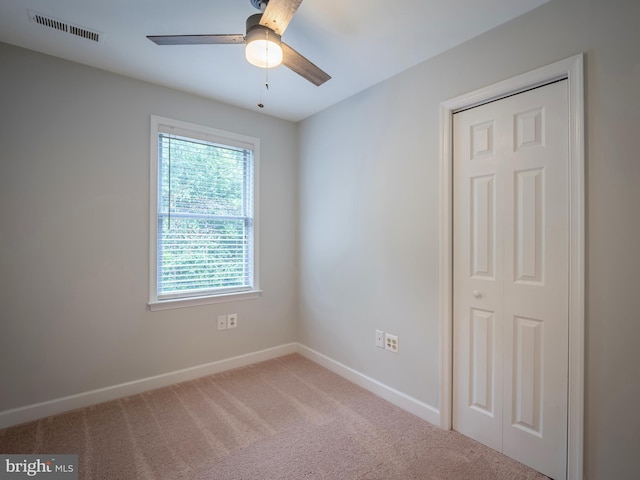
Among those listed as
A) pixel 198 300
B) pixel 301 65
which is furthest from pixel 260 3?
pixel 198 300

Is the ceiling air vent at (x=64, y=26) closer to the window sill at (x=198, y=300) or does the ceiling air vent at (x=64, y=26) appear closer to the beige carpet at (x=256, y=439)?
the window sill at (x=198, y=300)

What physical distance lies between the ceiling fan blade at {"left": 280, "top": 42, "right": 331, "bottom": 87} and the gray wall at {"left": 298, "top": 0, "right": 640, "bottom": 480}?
0.81 metres

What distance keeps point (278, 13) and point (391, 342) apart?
2261 millimetres

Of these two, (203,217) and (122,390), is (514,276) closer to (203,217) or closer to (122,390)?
(203,217)

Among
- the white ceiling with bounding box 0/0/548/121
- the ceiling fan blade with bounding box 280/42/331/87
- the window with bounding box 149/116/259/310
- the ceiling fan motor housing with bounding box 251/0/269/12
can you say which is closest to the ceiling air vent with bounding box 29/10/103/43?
the white ceiling with bounding box 0/0/548/121

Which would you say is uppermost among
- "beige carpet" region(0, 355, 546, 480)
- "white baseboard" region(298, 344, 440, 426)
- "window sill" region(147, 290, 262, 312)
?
"window sill" region(147, 290, 262, 312)

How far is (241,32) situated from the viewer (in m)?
1.94

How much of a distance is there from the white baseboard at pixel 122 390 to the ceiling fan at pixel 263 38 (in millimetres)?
2478

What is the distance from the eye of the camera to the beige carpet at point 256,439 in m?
1.70

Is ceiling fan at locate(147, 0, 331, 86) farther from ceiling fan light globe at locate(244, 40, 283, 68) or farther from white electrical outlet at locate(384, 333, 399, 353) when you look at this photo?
white electrical outlet at locate(384, 333, 399, 353)

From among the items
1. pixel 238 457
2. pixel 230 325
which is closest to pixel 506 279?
pixel 238 457

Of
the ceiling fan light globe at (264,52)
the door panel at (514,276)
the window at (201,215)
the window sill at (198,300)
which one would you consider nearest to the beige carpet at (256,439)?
the door panel at (514,276)

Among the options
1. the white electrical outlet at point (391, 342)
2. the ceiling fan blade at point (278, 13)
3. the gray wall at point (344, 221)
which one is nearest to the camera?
the ceiling fan blade at point (278, 13)

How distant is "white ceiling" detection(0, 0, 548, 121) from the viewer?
5.60 ft
